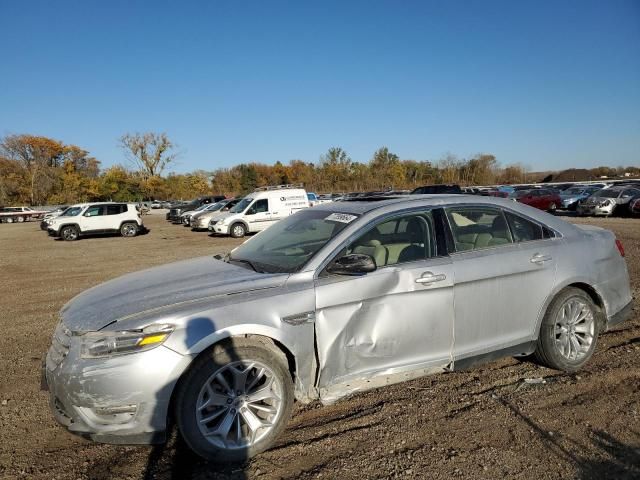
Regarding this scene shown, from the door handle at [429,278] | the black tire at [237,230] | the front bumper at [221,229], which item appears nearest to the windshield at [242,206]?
the black tire at [237,230]

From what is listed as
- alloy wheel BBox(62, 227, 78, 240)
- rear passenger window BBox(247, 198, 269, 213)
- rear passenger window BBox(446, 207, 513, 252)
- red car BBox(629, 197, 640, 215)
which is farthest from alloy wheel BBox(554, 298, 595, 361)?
alloy wheel BBox(62, 227, 78, 240)

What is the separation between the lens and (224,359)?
282 cm

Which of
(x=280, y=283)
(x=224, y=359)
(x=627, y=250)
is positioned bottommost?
(x=627, y=250)

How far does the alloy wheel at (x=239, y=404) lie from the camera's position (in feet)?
9.25

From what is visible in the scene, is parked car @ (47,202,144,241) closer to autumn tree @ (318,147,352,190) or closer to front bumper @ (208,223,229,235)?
front bumper @ (208,223,229,235)

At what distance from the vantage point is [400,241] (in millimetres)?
3678

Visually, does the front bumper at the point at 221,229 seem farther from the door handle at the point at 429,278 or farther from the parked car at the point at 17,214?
the parked car at the point at 17,214

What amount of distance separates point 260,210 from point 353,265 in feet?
59.6

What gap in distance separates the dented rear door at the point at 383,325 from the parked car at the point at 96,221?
73.4ft

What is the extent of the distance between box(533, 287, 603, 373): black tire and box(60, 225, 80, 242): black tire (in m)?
23.0

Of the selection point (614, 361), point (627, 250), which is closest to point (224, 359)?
point (614, 361)

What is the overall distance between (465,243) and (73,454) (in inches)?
131

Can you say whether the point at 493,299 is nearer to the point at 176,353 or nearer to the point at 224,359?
the point at 224,359

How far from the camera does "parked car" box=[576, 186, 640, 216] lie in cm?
2377
